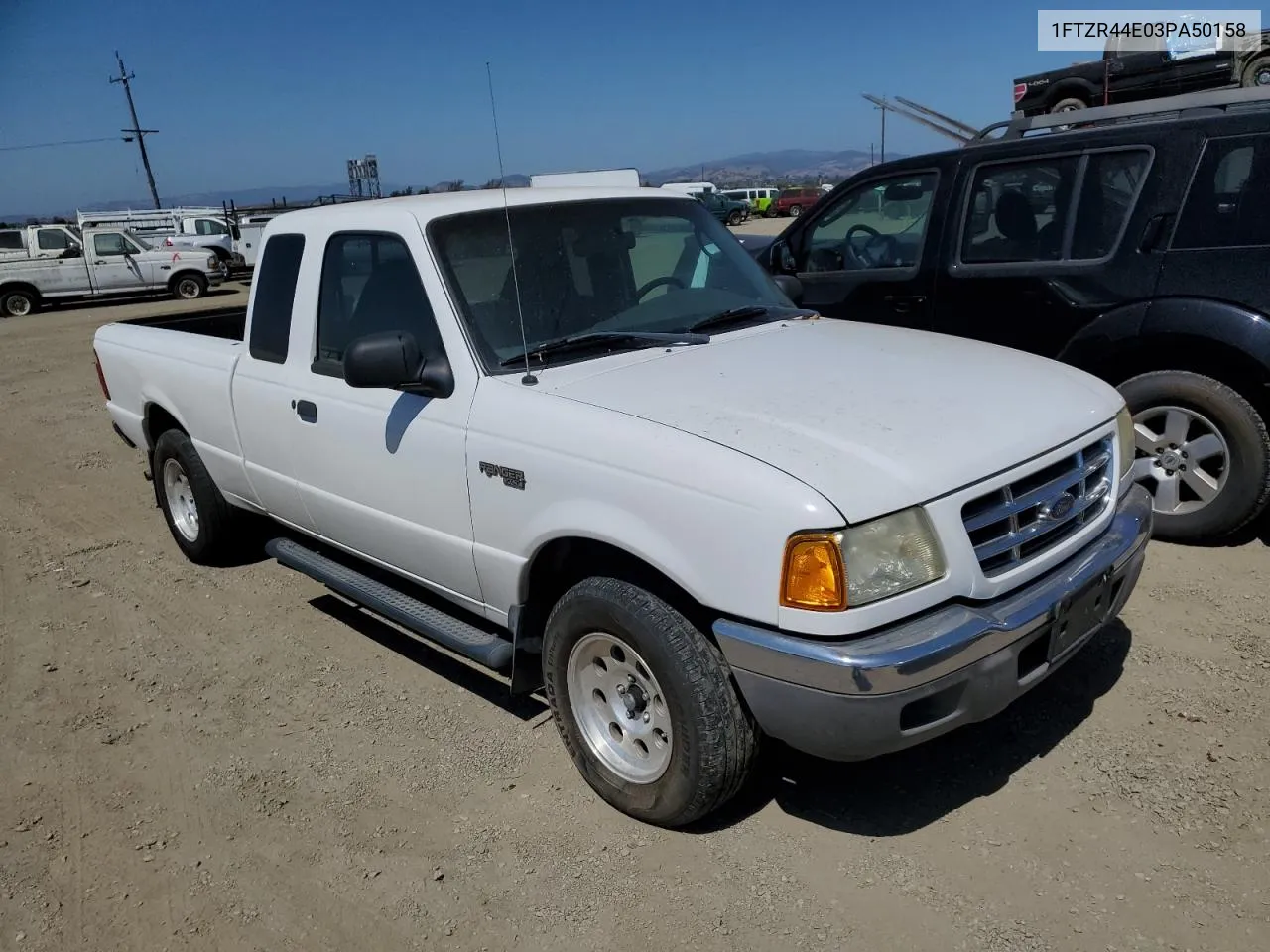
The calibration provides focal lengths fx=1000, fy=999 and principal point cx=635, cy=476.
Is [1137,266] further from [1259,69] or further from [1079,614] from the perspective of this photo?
[1259,69]

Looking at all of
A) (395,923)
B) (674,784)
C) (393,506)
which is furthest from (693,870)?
(393,506)

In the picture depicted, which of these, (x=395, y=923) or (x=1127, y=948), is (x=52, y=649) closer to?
(x=395, y=923)

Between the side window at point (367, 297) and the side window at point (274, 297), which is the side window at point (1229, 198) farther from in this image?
the side window at point (274, 297)

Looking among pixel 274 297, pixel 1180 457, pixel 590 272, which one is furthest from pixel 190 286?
pixel 1180 457

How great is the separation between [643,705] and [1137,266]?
139 inches

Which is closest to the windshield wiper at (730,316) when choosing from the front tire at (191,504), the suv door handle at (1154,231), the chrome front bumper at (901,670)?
the chrome front bumper at (901,670)

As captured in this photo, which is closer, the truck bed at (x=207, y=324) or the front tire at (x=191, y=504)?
the front tire at (x=191, y=504)

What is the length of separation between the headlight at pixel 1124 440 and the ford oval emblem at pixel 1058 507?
17.8 inches

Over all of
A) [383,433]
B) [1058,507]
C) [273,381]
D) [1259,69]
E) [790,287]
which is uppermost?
[1259,69]

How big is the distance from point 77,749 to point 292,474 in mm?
1368

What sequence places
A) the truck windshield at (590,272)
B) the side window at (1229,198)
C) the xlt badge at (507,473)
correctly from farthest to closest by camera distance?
the side window at (1229,198)
the truck windshield at (590,272)
the xlt badge at (507,473)

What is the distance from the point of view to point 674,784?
2.99 meters

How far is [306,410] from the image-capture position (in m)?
4.16

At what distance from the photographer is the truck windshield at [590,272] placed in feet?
11.8
